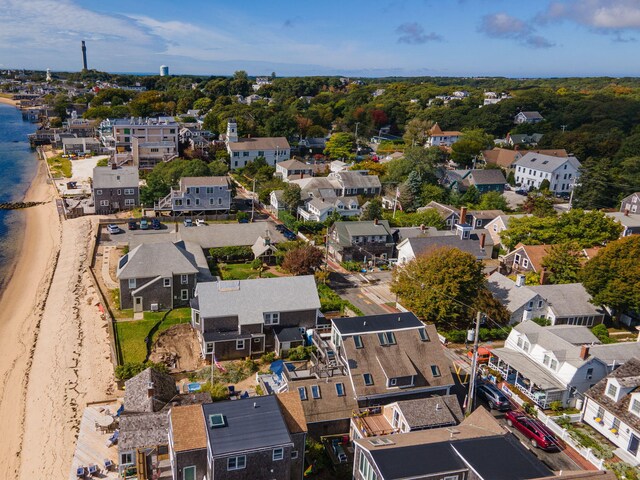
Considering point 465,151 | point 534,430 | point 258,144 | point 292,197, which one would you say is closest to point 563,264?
point 534,430

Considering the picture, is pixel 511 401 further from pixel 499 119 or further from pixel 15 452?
pixel 499 119

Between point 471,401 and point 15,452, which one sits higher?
point 471,401

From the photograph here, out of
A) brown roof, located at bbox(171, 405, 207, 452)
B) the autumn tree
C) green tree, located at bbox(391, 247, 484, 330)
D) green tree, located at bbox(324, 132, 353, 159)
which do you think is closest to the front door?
green tree, located at bbox(391, 247, 484, 330)

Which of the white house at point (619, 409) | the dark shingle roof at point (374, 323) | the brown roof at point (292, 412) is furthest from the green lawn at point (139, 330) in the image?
the white house at point (619, 409)

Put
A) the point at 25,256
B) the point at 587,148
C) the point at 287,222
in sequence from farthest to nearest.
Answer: the point at 587,148, the point at 287,222, the point at 25,256

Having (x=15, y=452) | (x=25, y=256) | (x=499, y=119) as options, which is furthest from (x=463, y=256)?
(x=499, y=119)

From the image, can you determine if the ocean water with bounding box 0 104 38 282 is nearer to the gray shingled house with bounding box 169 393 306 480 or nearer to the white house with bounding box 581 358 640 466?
the gray shingled house with bounding box 169 393 306 480

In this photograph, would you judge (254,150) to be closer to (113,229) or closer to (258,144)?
(258,144)

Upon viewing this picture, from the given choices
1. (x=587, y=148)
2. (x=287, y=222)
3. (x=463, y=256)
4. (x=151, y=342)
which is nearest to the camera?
(x=151, y=342)
